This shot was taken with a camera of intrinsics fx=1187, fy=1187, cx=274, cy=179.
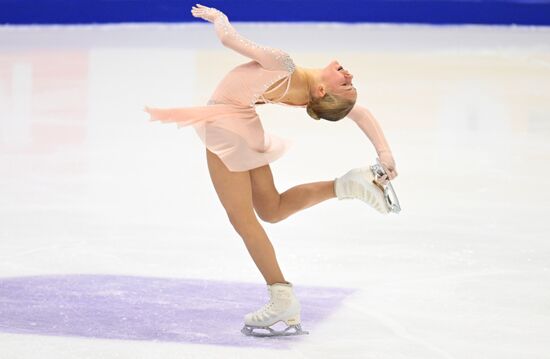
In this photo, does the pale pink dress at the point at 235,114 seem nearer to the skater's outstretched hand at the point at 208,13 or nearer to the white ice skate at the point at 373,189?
the skater's outstretched hand at the point at 208,13

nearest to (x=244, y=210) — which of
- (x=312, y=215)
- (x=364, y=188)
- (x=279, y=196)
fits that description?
(x=279, y=196)

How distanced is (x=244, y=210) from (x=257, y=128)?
224 mm

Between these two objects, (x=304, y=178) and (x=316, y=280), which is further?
(x=304, y=178)

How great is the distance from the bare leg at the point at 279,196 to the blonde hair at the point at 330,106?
208 mm

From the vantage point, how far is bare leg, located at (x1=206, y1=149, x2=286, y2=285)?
319 cm

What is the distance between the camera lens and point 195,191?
5.16 m

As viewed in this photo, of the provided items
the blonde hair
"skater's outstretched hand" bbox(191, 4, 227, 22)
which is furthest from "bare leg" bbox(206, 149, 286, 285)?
"skater's outstretched hand" bbox(191, 4, 227, 22)

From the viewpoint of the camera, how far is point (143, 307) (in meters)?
3.42

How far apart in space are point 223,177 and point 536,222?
182cm

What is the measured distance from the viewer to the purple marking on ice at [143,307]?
3.17 metres

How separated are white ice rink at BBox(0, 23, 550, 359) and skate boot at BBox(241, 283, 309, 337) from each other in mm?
45

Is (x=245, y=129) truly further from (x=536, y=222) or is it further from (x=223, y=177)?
(x=536, y=222)

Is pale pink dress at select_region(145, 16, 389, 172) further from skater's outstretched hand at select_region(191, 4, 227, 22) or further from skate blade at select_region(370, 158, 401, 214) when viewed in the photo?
skate blade at select_region(370, 158, 401, 214)

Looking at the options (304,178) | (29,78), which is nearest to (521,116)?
(304,178)
